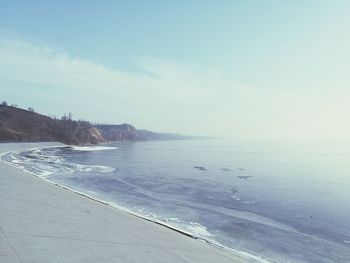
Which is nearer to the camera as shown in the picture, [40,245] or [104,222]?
[40,245]

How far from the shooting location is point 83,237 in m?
9.66

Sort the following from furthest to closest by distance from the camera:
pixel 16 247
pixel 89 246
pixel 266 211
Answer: pixel 266 211 → pixel 89 246 → pixel 16 247

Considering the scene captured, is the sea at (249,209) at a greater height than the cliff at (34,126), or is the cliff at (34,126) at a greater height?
the cliff at (34,126)

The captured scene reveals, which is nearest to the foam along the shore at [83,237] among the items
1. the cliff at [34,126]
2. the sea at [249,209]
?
the sea at [249,209]

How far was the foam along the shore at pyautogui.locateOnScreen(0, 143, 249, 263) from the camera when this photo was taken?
7.93 metres

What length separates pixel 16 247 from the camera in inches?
307

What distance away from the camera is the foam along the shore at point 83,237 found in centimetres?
793

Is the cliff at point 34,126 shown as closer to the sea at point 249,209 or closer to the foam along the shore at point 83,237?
the sea at point 249,209

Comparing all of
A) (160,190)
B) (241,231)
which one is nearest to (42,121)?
(160,190)

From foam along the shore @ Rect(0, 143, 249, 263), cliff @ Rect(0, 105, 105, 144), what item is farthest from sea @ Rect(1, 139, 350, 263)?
cliff @ Rect(0, 105, 105, 144)

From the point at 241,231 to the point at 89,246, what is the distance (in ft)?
25.4

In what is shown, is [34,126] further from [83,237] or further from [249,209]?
[83,237]

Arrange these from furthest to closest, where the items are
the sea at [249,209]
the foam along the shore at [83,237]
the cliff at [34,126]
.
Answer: the cliff at [34,126] → the sea at [249,209] → the foam along the shore at [83,237]

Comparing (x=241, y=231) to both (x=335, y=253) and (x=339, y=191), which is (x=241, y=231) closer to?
(x=335, y=253)
